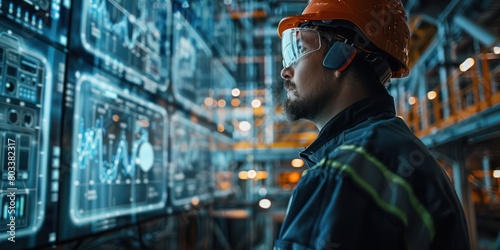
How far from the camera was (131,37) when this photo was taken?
2.88 m

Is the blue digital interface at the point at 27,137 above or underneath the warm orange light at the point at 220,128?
underneath

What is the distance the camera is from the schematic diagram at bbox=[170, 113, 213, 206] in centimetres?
389

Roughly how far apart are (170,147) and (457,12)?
572cm

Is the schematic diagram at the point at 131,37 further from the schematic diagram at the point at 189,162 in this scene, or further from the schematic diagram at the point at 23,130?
the schematic diagram at the point at 189,162

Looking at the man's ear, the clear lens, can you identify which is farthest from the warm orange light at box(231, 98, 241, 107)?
the man's ear

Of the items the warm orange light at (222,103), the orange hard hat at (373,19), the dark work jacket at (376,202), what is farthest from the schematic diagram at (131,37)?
the warm orange light at (222,103)

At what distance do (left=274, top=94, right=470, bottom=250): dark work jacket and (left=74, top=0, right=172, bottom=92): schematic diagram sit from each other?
1814 mm

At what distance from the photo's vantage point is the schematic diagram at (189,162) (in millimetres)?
3891

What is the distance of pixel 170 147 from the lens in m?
3.75

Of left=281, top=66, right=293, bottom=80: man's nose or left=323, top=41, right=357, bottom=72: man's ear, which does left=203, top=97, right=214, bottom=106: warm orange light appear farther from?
left=323, top=41, right=357, bottom=72: man's ear

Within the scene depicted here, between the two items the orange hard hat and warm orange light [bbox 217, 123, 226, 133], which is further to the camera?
warm orange light [bbox 217, 123, 226, 133]

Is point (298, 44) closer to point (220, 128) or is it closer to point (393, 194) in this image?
point (393, 194)

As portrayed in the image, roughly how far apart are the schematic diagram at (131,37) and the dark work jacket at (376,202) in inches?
71.4

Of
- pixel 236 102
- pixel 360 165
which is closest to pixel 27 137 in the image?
pixel 360 165
